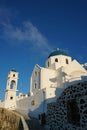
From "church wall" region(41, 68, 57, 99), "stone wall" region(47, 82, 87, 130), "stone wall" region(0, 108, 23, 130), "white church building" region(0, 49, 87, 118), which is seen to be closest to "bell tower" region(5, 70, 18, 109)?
"white church building" region(0, 49, 87, 118)

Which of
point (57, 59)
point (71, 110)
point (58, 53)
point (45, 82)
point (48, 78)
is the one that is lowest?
point (71, 110)

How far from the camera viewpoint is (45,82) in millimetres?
30047

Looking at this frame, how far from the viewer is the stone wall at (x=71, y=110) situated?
794cm

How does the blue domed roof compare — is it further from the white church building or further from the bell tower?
the bell tower

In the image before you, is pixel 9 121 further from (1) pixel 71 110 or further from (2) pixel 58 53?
(2) pixel 58 53

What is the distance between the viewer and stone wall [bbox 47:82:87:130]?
794 centimetres

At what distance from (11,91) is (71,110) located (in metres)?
26.2

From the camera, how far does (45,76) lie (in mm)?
30484

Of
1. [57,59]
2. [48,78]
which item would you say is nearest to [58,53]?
[57,59]

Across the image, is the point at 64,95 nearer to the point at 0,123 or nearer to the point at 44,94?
the point at 0,123

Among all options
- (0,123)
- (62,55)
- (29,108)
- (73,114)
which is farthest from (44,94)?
(73,114)

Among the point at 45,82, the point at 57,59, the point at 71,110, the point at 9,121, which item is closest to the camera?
the point at 71,110

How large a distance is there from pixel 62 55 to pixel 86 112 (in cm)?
2685

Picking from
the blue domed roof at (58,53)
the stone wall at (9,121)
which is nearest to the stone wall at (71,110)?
the stone wall at (9,121)
